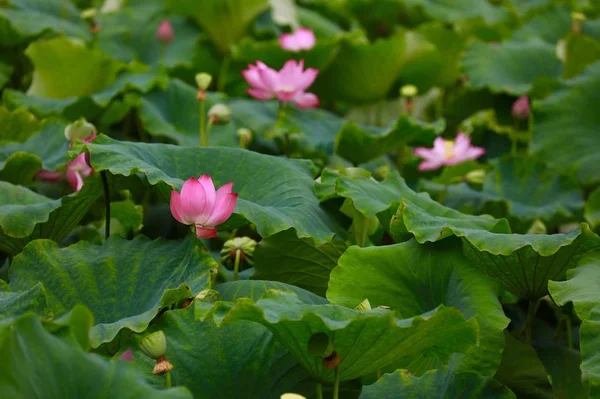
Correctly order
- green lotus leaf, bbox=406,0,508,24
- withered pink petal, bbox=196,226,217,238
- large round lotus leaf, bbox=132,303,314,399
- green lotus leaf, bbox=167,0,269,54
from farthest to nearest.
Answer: green lotus leaf, bbox=406,0,508,24
green lotus leaf, bbox=167,0,269,54
withered pink petal, bbox=196,226,217,238
large round lotus leaf, bbox=132,303,314,399

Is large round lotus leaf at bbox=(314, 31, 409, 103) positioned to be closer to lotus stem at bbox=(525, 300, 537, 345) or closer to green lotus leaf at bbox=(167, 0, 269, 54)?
green lotus leaf at bbox=(167, 0, 269, 54)

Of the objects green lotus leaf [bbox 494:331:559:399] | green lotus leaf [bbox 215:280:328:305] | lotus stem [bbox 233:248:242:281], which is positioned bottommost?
green lotus leaf [bbox 494:331:559:399]

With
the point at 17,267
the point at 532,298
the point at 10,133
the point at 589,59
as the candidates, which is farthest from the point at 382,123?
the point at 17,267

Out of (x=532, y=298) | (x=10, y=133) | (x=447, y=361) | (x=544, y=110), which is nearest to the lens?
(x=447, y=361)

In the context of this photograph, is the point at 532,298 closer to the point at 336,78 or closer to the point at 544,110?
the point at 544,110

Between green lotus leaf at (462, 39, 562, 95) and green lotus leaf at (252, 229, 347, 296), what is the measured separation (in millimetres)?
1085

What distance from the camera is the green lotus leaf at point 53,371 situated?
870 millimetres

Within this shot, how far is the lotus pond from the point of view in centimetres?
107

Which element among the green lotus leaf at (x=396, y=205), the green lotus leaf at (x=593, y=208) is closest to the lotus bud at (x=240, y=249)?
the green lotus leaf at (x=396, y=205)

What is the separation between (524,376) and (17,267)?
70 centimetres

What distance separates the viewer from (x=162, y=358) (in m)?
1.03

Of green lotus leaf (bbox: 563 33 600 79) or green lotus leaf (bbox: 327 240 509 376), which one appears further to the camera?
green lotus leaf (bbox: 563 33 600 79)

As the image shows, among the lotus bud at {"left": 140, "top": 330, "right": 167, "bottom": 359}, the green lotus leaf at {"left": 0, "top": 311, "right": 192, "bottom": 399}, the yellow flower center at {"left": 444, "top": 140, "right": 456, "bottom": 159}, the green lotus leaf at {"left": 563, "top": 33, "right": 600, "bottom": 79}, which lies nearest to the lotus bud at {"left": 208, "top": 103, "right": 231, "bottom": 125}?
the yellow flower center at {"left": 444, "top": 140, "right": 456, "bottom": 159}

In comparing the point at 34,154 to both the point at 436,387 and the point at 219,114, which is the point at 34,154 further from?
the point at 436,387
